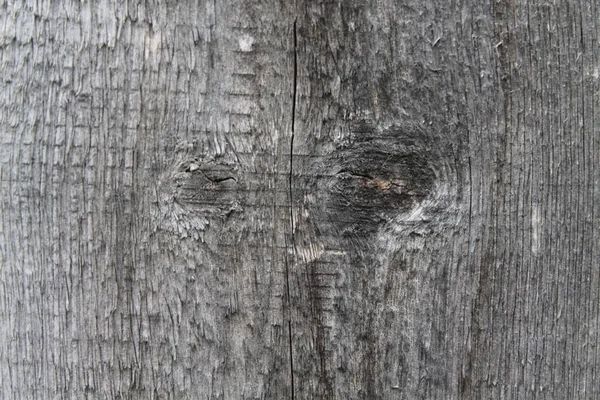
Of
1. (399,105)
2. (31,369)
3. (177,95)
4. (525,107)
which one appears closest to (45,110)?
(177,95)

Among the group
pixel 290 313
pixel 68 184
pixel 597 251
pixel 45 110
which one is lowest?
pixel 290 313

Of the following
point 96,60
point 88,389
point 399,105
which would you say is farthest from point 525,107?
point 88,389

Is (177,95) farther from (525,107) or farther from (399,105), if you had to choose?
(525,107)

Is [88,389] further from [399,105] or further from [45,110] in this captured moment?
[399,105]

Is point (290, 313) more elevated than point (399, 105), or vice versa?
point (399, 105)

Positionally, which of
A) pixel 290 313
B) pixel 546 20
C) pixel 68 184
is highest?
pixel 546 20

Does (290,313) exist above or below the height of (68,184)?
below
